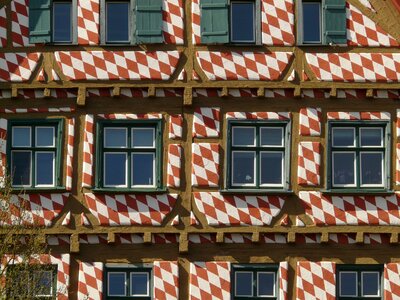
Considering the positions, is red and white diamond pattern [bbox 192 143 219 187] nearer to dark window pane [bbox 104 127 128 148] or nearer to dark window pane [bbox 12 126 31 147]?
dark window pane [bbox 104 127 128 148]

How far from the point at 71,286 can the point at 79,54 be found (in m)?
4.25

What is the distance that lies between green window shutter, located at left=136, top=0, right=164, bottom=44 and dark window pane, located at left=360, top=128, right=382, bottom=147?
13.4 feet

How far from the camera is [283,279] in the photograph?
29.0 metres

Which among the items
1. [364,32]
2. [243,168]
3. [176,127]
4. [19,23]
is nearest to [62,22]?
[19,23]

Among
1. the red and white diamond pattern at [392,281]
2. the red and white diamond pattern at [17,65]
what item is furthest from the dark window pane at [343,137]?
the red and white diamond pattern at [17,65]

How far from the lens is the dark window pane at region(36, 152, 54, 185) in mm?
29391

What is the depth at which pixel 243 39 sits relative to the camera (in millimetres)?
29781

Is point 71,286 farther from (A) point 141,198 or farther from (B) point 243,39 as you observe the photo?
(B) point 243,39

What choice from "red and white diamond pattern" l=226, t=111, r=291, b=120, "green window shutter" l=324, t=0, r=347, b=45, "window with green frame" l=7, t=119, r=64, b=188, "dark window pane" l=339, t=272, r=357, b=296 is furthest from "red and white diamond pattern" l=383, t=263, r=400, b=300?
"window with green frame" l=7, t=119, r=64, b=188

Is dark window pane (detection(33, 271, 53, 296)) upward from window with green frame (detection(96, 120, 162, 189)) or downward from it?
downward

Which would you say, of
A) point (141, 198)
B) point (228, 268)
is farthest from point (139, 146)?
point (228, 268)

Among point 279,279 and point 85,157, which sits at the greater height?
point 85,157

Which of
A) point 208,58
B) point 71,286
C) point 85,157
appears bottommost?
point 71,286

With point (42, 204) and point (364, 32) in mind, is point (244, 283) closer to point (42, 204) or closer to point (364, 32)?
point (42, 204)
